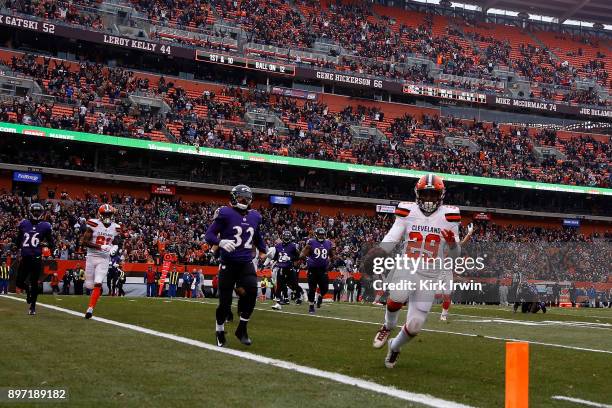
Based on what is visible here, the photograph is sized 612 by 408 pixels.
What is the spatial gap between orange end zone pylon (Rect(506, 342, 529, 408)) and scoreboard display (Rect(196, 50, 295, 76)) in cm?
4380

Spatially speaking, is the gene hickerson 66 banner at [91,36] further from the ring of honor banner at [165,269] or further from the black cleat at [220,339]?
the black cleat at [220,339]

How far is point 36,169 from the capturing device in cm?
3753

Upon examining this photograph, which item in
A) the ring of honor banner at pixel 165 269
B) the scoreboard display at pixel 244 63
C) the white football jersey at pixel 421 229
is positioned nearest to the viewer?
the white football jersey at pixel 421 229

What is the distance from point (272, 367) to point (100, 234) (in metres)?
7.11

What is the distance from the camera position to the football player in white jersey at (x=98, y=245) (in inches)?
519

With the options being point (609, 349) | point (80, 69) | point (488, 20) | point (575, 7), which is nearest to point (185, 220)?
point (80, 69)

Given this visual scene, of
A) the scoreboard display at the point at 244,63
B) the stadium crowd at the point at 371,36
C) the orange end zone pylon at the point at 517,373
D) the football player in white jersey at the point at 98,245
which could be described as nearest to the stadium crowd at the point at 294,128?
the scoreboard display at the point at 244,63

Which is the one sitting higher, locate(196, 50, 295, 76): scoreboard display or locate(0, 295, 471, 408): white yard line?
locate(196, 50, 295, 76): scoreboard display

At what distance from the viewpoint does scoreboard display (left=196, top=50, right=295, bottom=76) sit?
45.9m

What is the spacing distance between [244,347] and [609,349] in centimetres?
547

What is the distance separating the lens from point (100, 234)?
13.2 m

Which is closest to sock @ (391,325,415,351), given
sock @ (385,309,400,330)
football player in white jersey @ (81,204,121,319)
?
sock @ (385,309,400,330)

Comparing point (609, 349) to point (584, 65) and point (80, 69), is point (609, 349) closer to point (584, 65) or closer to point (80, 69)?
point (80, 69)

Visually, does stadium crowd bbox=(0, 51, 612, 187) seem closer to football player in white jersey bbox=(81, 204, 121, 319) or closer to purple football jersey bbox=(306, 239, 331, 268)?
Answer: purple football jersey bbox=(306, 239, 331, 268)
